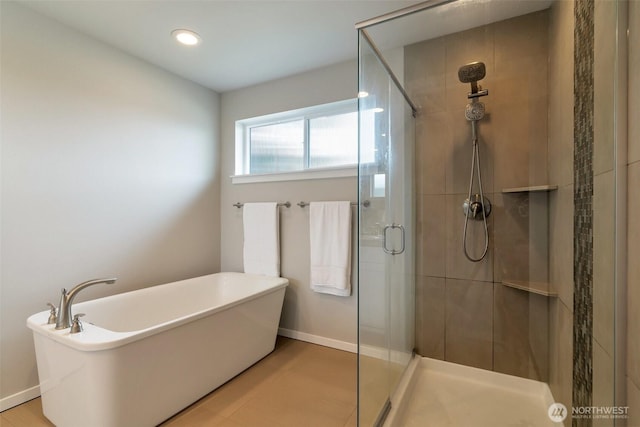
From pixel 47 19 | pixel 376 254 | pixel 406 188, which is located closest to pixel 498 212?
pixel 406 188

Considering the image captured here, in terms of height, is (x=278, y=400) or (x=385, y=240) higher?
(x=385, y=240)

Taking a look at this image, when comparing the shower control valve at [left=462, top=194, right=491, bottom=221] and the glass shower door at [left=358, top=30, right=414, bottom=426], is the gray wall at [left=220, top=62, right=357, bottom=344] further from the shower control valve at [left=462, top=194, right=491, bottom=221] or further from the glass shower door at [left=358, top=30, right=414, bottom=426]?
the shower control valve at [left=462, top=194, right=491, bottom=221]

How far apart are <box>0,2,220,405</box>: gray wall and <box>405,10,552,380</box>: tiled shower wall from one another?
2248mm

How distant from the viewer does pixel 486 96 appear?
193 cm

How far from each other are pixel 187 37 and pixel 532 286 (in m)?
3.04

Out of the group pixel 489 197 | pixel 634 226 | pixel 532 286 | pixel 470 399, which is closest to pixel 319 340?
pixel 470 399

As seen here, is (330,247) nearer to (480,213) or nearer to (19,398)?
(480,213)

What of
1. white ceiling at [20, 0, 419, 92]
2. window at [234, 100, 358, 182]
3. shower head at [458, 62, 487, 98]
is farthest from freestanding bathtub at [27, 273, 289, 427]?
shower head at [458, 62, 487, 98]

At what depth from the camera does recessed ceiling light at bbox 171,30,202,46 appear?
7.04 feet

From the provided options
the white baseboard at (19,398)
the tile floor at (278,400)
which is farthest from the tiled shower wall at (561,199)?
the white baseboard at (19,398)

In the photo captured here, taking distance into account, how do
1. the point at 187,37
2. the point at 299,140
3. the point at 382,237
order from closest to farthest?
the point at 382,237 → the point at 187,37 → the point at 299,140

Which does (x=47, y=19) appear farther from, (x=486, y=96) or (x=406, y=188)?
(x=486, y=96)

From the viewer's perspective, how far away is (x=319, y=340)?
2.66 m

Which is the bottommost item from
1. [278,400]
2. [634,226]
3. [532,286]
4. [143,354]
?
[278,400]
